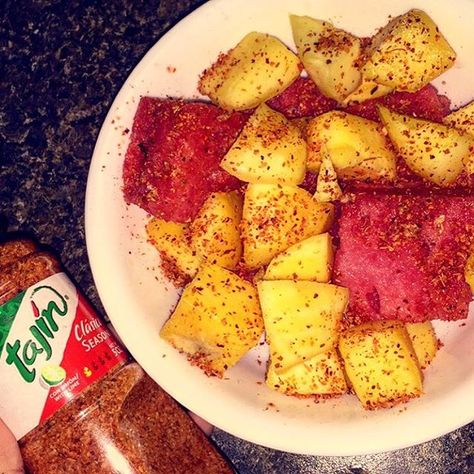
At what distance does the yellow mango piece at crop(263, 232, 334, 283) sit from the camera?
1.02 m

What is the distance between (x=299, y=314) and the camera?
1.02 m

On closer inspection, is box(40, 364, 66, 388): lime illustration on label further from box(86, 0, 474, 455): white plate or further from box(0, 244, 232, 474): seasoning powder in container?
box(86, 0, 474, 455): white plate

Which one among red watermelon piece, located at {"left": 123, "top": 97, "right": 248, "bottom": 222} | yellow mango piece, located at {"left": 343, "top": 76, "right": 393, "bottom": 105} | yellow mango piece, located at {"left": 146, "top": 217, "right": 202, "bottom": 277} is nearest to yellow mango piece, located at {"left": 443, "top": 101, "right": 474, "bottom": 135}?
yellow mango piece, located at {"left": 343, "top": 76, "right": 393, "bottom": 105}

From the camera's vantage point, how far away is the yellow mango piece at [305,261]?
1020 mm

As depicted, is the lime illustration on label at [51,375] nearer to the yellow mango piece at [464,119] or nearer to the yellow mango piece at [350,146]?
the yellow mango piece at [350,146]

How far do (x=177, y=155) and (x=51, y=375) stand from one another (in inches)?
15.4

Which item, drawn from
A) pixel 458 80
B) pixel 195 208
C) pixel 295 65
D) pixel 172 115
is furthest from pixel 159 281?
pixel 458 80

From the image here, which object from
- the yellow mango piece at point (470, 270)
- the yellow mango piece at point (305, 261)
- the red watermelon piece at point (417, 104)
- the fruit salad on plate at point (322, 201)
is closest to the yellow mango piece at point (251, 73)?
the fruit salad on plate at point (322, 201)

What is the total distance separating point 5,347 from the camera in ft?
3.52

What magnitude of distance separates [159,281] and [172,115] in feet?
0.91

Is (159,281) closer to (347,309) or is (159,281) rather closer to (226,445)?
(347,309)

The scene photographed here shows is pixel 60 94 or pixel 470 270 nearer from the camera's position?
pixel 470 270

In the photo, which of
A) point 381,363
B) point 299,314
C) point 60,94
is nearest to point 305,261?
point 299,314

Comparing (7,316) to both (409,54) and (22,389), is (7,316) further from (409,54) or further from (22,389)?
(409,54)
